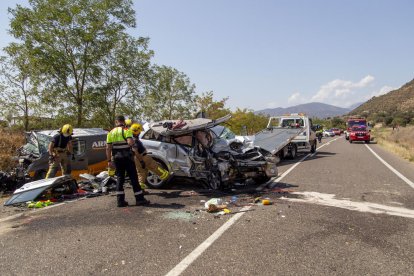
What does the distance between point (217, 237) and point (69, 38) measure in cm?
1381

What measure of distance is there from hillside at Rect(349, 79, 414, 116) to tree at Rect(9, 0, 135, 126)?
86.4 m

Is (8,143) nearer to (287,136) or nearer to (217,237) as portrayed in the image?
(287,136)

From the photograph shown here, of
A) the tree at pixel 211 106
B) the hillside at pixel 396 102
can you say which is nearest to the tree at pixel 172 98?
the tree at pixel 211 106

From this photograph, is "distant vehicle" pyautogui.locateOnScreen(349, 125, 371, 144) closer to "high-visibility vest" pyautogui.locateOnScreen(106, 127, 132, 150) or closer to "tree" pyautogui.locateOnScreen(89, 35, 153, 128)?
"tree" pyautogui.locateOnScreen(89, 35, 153, 128)

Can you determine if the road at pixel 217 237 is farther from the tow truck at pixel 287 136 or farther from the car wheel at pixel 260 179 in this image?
the tow truck at pixel 287 136

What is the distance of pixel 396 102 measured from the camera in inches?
3932

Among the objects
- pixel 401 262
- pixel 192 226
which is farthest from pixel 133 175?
pixel 401 262

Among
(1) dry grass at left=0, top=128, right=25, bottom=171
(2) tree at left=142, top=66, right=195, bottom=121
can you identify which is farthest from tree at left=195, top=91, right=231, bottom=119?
(1) dry grass at left=0, top=128, right=25, bottom=171

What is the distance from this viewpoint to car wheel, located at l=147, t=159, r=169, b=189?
839 centimetres

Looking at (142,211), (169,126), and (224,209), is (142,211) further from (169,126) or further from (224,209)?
(169,126)

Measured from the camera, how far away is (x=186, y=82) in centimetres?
2962

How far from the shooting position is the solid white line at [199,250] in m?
3.75

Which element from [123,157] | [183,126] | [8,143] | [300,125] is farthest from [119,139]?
[300,125]

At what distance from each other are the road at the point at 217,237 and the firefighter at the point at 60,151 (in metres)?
2.07
